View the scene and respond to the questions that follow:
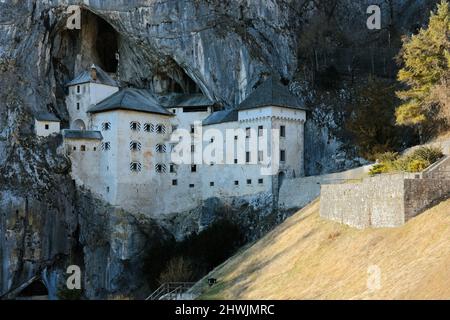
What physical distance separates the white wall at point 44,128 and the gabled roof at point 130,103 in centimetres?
329

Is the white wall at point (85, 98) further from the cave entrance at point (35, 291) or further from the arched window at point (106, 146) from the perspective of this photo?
the cave entrance at point (35, 291)

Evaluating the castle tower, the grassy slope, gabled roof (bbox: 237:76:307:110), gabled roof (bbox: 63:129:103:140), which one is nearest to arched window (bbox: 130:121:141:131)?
gabled roof (bbox: 63:129:103:140)

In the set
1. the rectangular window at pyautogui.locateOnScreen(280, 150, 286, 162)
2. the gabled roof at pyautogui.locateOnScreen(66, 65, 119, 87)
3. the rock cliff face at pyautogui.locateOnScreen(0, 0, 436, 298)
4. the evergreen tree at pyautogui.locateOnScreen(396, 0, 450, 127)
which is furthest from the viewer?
the gabled roof at pyautogui.locateOnScreen(66, 65, 119, 87)

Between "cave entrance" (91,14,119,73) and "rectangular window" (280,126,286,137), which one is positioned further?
"cave entrance" (91,14,119,73)

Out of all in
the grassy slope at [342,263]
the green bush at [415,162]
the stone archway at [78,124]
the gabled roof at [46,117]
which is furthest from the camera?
the stone archway at [78,124]

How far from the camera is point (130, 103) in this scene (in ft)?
207

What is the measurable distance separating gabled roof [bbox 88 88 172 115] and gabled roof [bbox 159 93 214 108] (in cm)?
77

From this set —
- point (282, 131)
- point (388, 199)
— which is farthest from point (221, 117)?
point (388, 199)

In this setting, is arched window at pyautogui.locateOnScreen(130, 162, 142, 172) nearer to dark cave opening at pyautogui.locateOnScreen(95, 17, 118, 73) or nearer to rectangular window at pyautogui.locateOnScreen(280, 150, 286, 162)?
dark cave opening at pyautogui.locateOnScreen(95, 17, 118, 73)

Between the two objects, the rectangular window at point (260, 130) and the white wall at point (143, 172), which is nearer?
the rectangular window at point (260, 130)

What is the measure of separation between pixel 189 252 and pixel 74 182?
40.2ft

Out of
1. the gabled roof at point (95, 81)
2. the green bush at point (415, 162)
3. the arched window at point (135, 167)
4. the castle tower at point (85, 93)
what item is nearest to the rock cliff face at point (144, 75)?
the castle tower at point (85, 93)

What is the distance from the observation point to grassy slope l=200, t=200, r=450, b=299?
82.3 ft

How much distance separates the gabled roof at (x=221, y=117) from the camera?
5972 cm
